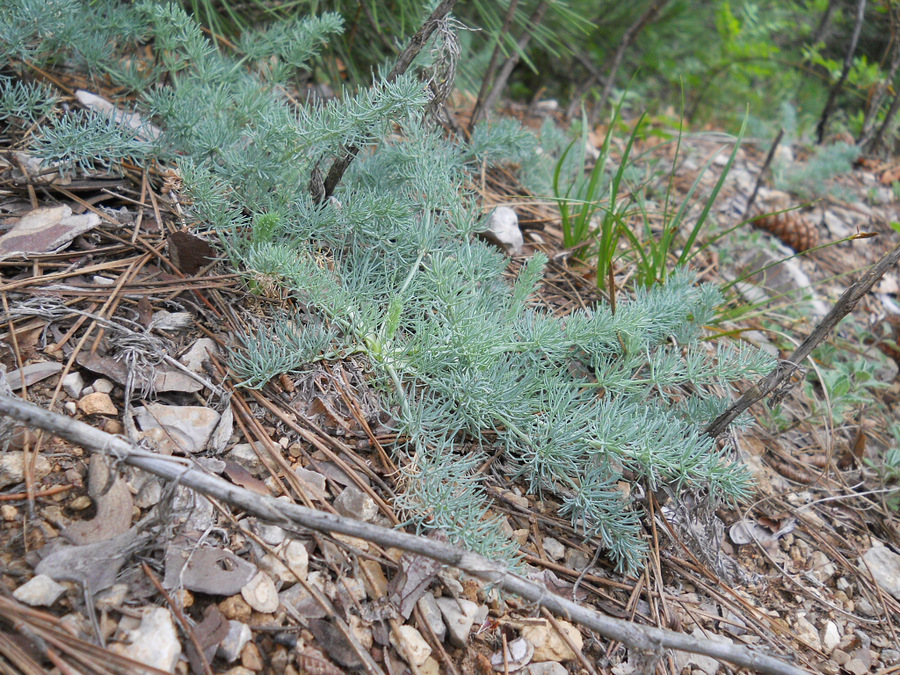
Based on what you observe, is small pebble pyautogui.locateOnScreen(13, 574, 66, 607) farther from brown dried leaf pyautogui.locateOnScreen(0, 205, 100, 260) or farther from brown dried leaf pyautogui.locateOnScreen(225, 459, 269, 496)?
brown dried leaf pyautogui.locateOnScreen(0, 205, 100, 260)

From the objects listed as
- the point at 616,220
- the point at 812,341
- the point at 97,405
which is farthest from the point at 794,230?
the point at 97,405

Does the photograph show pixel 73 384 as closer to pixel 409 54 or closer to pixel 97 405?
pixel 97 405

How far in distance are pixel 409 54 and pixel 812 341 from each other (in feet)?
4.27

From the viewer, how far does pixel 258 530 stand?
1.24 metres

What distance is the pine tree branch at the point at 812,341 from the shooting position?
1.41m

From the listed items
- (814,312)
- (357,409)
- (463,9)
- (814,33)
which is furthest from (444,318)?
(814,33)

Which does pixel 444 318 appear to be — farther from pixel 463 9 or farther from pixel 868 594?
pixel 463 9

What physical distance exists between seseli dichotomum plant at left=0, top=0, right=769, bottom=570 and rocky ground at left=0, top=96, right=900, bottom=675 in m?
0.10

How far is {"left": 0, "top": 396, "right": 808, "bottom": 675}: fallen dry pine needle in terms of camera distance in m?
1.09

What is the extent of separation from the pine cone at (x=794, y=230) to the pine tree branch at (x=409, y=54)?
2.24m

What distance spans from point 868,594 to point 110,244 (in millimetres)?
2336

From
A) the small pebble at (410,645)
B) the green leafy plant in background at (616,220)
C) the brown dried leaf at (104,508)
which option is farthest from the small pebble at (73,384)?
the green leafy plant in background at (616,220)

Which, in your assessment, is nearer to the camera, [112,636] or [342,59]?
[112,636]

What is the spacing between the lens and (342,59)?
2770 millimetres
